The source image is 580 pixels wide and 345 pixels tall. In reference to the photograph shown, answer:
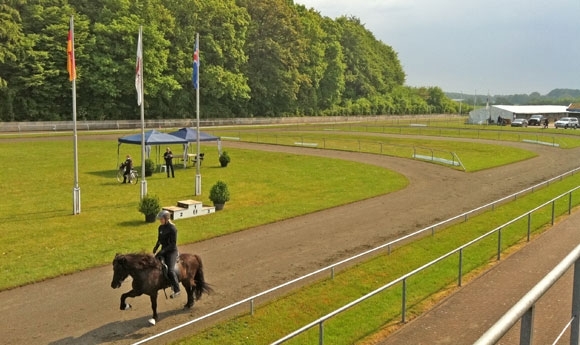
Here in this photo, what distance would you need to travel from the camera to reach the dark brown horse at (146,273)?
11062 millimetres

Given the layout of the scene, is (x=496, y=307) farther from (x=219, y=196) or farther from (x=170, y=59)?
(x=170, y=59)

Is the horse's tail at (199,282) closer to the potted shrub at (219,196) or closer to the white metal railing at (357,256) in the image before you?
the white metal railing at (357,256)

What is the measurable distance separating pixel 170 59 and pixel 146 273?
7579cm

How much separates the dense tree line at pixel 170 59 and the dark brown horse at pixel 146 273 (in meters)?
66.4

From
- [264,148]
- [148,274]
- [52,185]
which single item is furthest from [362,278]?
[264,148]

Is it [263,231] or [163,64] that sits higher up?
[163,64]

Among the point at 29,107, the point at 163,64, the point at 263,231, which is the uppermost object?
the point at 163,64

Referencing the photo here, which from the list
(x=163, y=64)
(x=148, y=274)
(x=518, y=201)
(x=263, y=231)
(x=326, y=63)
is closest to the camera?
(x=148, y=274)

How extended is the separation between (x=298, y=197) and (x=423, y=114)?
441 ft

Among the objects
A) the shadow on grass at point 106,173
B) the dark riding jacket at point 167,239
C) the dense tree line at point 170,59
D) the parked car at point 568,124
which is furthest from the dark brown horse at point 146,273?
the parked car at point 568,124

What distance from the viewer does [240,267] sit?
15688 millimetres

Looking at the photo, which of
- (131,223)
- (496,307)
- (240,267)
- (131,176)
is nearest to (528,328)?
(496,307)

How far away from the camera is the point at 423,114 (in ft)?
509

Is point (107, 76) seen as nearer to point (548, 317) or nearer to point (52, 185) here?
point (52, 185)
